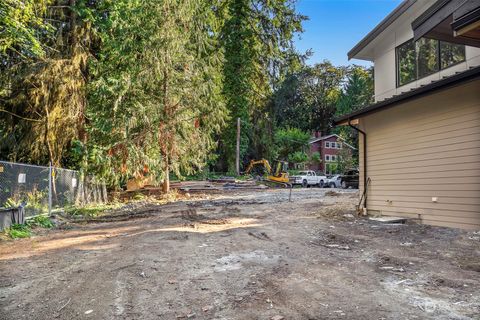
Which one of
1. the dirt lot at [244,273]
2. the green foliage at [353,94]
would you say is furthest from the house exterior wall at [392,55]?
the green foliage at [353,94]

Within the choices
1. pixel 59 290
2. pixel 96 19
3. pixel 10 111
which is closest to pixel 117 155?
pixel 10 111

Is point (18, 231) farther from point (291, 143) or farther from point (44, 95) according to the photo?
point (291, 143)

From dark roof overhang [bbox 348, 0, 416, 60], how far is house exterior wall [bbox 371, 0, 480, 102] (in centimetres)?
15

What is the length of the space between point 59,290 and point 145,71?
12670mm

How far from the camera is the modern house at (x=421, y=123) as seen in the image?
744 centimetres

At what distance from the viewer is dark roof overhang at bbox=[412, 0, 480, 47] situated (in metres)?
3.85

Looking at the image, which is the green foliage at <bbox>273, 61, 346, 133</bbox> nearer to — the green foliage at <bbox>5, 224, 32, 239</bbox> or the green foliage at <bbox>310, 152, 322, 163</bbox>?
the green foliage at <bbox>310, 152, 322, 163</bbox>

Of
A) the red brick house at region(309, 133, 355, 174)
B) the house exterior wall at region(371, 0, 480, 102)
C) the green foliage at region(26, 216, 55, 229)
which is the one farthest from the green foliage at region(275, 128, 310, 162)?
the green foliage at region(26, 216, 55, 229)

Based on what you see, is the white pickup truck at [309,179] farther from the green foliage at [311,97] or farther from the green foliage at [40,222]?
the green foliage at [40,222]

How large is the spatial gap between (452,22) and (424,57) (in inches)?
220

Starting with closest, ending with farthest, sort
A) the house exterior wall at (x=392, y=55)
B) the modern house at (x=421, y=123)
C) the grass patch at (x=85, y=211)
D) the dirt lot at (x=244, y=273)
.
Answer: the dirt lot at (x=244, y=273) < the modern house at (x=421, y=123) < the house exterior wall at (x=392, y=55) < the grass patch at (x=85, y=211)

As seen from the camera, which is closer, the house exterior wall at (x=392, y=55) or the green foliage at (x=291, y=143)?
the house exterior wall at (x=392, y=55)

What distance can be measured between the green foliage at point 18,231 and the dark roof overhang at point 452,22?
30.9 feet

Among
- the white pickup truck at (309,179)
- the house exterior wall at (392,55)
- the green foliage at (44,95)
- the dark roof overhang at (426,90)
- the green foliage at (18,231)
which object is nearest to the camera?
the dark roof overhang at (426,90)
